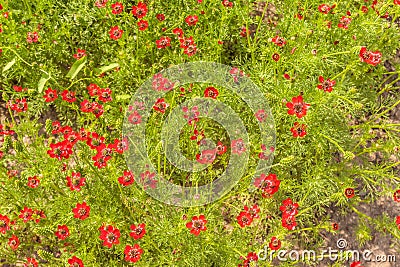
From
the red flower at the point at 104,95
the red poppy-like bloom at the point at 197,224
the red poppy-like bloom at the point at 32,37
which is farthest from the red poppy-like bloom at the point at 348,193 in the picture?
the red poppy-like bloom at the point at 32,37

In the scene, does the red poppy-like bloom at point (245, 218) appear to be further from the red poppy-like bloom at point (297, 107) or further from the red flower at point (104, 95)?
the red flower at point (104, 95)

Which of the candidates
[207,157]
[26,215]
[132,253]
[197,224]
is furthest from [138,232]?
[26,215]

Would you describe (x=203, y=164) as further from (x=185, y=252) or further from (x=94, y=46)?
(x=94, y=46)

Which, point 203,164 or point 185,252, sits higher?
point 203,164

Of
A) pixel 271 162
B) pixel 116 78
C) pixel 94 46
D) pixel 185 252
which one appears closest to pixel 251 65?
pixel 271 162

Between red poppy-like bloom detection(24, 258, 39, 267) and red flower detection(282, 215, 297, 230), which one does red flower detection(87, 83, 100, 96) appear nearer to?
red poppy-like bloom detection(24, 258, 39, 267)

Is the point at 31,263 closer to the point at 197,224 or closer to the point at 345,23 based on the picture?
the point at 197,224
